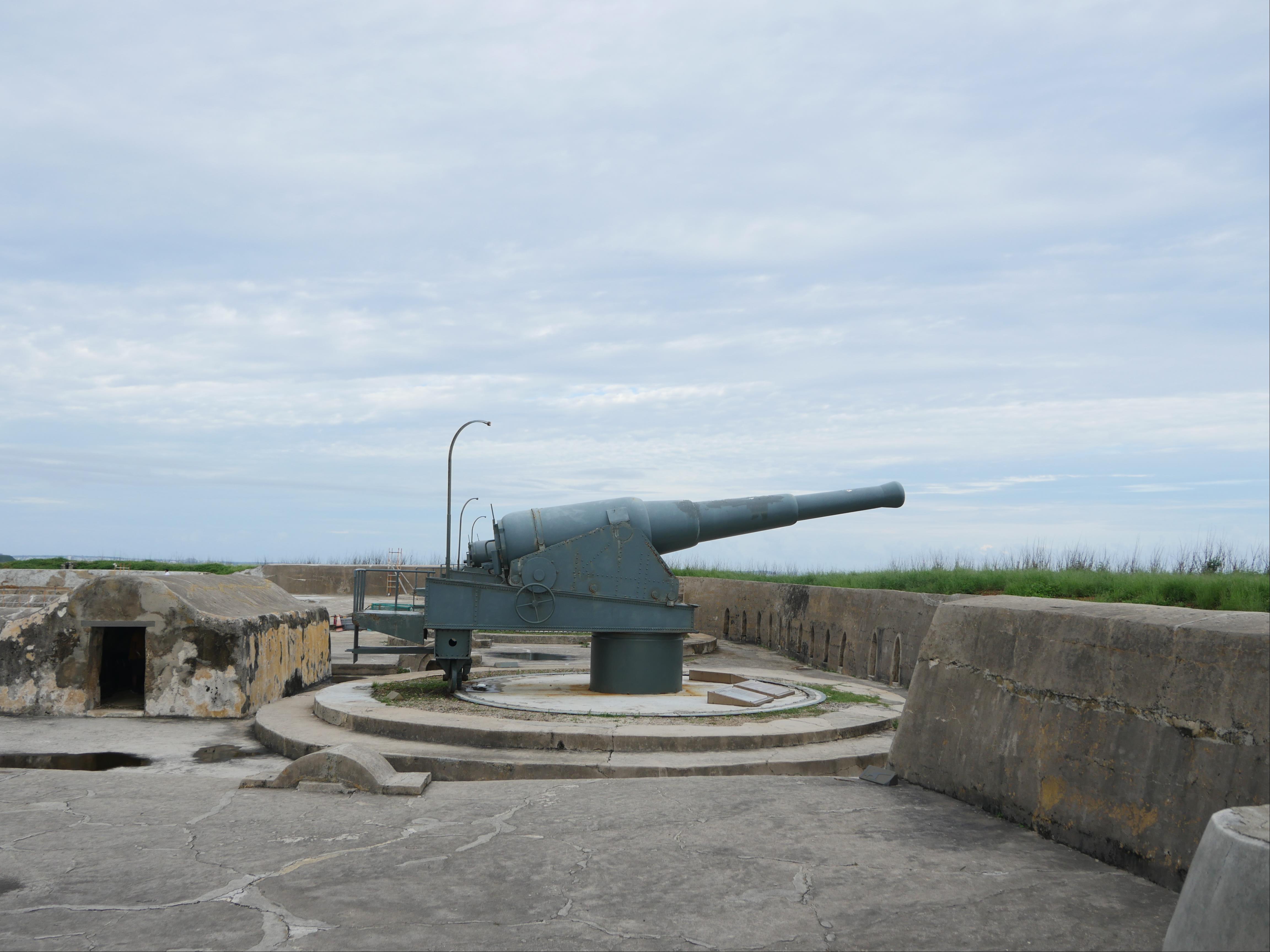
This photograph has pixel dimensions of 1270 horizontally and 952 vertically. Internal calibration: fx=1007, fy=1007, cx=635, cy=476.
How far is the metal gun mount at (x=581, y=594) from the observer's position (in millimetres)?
9203

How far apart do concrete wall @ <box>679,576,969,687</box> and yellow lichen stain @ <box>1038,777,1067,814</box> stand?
14.4 feet

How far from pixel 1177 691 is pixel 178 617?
27.0 feet

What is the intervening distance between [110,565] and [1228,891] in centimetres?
2485

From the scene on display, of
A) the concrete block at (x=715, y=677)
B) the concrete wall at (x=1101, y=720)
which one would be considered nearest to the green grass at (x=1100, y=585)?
the concrete wall at (x=1101, y=720)

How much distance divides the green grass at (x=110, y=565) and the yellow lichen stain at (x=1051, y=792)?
19118mm

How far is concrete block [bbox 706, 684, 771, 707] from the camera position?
341 inches

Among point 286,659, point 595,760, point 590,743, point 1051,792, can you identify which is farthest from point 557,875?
point 286,659

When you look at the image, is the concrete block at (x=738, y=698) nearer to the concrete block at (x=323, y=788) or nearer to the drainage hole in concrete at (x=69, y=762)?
the concrete block at (x=323, y=788)

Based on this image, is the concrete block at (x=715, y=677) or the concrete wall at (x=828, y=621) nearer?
the concrete block at (x=715, y=677)

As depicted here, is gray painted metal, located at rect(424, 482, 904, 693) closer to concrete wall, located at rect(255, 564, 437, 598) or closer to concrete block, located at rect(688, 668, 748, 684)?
concrete block, located at rect(688, 668, 748, 684)

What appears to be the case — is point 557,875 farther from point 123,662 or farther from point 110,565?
point 110,565

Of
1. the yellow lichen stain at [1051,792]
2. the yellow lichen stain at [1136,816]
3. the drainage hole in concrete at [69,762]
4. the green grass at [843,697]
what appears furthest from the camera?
the green grass at [843,697]

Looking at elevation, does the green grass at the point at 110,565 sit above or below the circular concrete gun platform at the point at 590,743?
above

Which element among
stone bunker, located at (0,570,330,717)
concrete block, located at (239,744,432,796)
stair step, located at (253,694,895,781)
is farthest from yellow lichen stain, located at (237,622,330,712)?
concrete block, located at (239,744,432,796)
